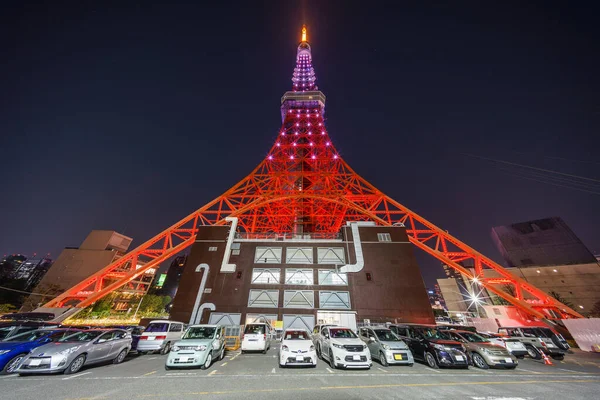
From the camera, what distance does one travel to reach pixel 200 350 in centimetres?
856

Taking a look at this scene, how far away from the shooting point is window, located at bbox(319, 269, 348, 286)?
878 inches

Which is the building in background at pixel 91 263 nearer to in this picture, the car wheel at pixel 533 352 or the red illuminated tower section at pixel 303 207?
the red illuminated tower section at pixel 303 207

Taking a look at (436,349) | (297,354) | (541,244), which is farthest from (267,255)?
(541,244)

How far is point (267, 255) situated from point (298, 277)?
422 centimetres

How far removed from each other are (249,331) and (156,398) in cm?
734

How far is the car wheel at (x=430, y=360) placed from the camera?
9.34m

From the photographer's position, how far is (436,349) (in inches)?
368

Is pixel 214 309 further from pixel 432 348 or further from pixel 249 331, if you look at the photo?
pixel 432 348

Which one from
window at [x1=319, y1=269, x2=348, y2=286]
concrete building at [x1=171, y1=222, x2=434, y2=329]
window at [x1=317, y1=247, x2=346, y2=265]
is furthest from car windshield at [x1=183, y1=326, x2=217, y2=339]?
window at [x1=317, y1=247, x2=346, y2=265]

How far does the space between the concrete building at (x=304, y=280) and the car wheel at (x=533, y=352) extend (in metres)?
7.42

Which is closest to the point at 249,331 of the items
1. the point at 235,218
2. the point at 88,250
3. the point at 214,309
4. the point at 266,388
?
the point at 266,388

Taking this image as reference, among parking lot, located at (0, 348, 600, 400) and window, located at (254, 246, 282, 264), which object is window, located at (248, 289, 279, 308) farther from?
parking lot, located at (0, 348, 600, 400)

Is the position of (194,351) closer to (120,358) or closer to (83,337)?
(120,358)

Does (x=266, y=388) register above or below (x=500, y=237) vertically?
below
